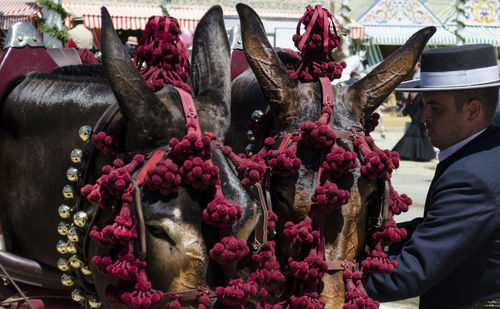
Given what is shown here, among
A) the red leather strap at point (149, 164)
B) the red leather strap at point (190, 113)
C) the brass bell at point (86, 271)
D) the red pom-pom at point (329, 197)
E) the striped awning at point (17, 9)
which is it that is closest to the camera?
the red leather strap at point (149, 164)

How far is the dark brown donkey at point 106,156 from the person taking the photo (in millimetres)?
2029

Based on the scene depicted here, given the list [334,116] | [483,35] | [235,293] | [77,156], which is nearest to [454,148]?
[334,116]

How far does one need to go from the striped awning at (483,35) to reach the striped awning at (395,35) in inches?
35.0

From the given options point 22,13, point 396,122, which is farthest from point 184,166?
point 396,122

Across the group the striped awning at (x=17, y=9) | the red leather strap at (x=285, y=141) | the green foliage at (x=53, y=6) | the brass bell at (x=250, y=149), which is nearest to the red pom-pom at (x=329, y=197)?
the red leather strap at (x=285, y=141)

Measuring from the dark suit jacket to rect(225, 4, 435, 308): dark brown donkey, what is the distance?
0.83 feet

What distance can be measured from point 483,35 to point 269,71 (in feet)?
83.8

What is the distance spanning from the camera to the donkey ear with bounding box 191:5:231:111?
2549mm

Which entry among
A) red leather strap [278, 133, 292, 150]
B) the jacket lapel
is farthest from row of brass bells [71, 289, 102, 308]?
the jacket lapel

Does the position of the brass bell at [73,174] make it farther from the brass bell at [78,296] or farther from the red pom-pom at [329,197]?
the red pom-pom at [329,197]

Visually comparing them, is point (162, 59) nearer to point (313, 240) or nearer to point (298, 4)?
point (313, 240)

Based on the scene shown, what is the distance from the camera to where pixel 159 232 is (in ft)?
6.66

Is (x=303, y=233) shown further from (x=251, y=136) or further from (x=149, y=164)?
(x=149, y=164)

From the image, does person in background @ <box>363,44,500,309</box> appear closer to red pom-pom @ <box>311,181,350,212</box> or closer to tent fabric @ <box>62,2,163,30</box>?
red pom-pom @ <box>311,181,350,212</box>
